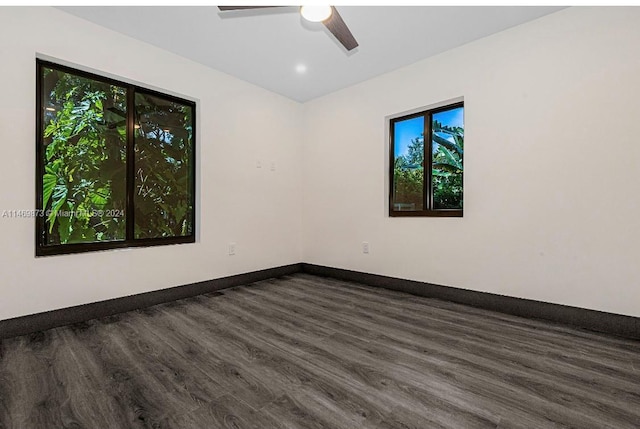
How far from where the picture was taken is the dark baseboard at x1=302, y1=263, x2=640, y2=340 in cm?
219

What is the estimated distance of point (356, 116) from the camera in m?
3.86

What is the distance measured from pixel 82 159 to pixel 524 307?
13.0 feet

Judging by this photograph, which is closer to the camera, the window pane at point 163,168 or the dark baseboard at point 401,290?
the dark baseboard at point 401,290

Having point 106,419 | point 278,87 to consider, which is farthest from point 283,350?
point 278,87

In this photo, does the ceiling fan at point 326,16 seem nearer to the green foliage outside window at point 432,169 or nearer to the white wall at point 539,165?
the white wall at point 539,165

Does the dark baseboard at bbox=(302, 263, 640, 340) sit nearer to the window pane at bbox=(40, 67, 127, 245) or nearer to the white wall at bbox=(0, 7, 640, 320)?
the white wall at bbox=(0, 7, 640, 320)

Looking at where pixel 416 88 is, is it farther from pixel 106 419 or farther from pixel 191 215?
pixel 106 419

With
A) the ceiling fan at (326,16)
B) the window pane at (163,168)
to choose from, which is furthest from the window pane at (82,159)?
the ceiling fan at (326,16)

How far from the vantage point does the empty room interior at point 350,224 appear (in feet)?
5.02

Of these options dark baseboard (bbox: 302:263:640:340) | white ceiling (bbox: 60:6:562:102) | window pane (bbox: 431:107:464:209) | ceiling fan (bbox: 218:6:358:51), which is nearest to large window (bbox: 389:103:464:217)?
window pane (bbox: 431:107:464:209)

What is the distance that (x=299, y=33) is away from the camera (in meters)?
2.80

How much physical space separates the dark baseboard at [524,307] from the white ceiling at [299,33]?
7.77ft

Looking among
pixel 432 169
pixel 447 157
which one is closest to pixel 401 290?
pixel 432 169

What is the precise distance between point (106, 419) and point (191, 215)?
90.1 inches
